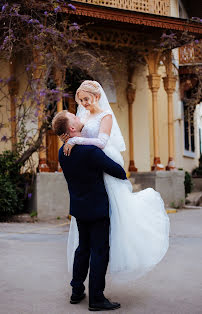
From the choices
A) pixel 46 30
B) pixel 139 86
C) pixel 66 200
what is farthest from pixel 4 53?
pixel 139 86

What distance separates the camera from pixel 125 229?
4082 millimetres

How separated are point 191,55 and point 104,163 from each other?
44.9 ft

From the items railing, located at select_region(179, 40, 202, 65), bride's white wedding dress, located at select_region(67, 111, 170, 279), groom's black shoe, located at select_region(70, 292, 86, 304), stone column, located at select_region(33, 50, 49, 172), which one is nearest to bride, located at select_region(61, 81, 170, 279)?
bride's white wedding dress, located at select_region(67, 111, 170, 279)

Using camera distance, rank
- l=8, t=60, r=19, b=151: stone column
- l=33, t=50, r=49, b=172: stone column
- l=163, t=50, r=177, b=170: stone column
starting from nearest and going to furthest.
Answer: l=33, t=50, r=49, b=172: stone column < l=8, t=60, r=19, b=151: stone column < l=163, t=50, r=177, b=170: stone column

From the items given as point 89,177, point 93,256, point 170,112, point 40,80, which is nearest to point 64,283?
point 93,256

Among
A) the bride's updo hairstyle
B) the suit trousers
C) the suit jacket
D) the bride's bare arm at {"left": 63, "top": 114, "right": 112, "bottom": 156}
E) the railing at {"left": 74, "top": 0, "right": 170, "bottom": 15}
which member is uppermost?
the railing at {"left": 74, "top": 0, "right": 170, "bottom": 15}

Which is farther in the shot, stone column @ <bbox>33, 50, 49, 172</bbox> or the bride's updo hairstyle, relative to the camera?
stone column @ <bbox>33, 50, 49, 172</bbox>

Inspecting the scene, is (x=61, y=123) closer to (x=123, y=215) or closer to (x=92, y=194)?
(x=92, y=194)

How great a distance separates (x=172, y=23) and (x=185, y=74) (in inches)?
206

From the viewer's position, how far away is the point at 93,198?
4.04 m

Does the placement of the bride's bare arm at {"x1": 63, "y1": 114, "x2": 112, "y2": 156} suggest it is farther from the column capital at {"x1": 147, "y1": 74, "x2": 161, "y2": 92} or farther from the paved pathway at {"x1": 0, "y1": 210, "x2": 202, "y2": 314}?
the column capital at {"x1": 147, "y1": 74, "x2": 161, "y2": 92}

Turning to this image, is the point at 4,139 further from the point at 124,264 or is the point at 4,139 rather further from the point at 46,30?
the point at 124,264

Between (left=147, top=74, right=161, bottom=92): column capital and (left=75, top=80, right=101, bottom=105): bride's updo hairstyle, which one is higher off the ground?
(left=147, top=74, right=161, bottom=92): column capital

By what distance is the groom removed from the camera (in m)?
3.98
